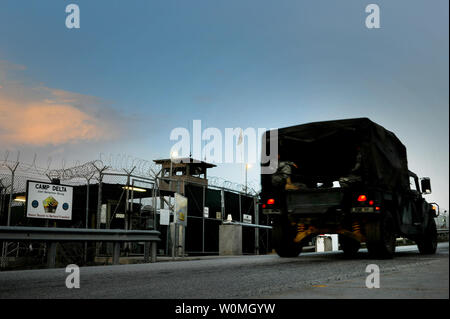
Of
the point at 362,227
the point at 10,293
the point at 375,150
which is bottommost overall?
the point at 10,293

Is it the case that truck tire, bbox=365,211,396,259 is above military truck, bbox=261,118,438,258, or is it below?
below

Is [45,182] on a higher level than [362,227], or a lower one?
higher

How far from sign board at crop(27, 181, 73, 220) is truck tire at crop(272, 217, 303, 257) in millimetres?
7010

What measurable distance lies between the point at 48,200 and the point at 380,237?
32.8ft

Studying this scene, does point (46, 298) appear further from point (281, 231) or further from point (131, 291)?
point (281, 231)

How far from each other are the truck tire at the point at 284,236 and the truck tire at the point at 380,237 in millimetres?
2157

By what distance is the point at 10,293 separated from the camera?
17.2ft

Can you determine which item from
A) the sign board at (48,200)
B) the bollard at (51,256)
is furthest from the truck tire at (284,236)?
the sign board at (48,200)

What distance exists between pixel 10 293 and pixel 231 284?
8.27 feet

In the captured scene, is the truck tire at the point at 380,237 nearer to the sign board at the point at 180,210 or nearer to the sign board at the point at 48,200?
the sign board at the point at 180,210

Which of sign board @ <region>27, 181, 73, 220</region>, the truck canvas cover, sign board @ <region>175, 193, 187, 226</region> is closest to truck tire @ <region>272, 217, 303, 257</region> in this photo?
the truck canvas cover

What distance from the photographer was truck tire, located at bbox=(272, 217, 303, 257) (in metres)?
12.5

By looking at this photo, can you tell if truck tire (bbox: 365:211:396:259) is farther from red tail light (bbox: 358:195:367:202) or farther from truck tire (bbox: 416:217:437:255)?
truck tire (bbox: 416:217:437:255)
